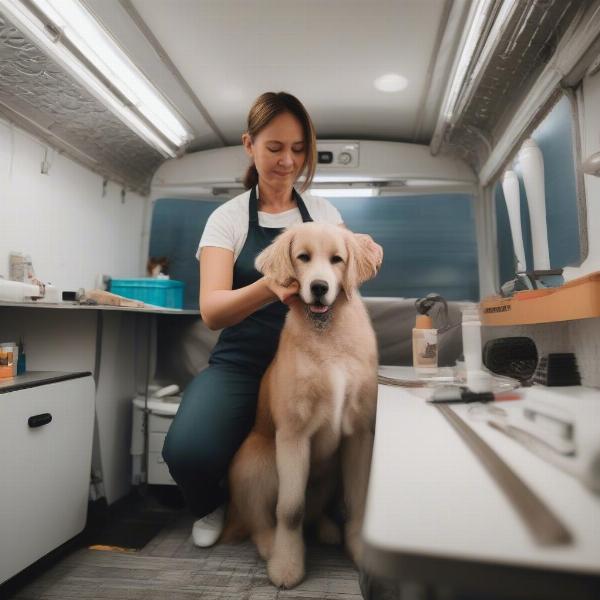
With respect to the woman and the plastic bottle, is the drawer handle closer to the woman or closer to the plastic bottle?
the woman

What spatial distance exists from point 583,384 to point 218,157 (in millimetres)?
2416

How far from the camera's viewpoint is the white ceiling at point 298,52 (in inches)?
64.6

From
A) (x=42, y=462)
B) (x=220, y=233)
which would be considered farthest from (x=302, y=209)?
(x=42, y=462)

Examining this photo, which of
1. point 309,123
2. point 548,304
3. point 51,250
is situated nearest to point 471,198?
point 309,123

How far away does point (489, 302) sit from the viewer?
1549 millimetres

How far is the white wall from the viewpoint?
6.52 ft

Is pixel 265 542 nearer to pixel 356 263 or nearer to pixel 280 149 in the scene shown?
pixel 356 263

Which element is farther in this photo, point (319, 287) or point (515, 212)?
point (515, 212)

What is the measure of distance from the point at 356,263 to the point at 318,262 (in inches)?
5.1

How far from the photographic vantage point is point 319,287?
1.17 m

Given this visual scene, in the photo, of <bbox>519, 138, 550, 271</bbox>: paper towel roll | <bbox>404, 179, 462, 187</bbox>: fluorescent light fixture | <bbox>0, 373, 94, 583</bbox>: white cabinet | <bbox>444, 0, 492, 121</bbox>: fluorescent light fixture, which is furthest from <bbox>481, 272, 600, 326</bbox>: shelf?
<bbox>0, 373, 94, 583</bbox>: white cabinet

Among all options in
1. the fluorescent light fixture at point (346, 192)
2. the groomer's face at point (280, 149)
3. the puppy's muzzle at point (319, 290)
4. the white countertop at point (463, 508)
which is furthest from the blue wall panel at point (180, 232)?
the white countertop at point (463, 508)

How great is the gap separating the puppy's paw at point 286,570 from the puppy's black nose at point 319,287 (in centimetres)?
78

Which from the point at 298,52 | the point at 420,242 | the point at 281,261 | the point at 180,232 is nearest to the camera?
the point at 281,261
